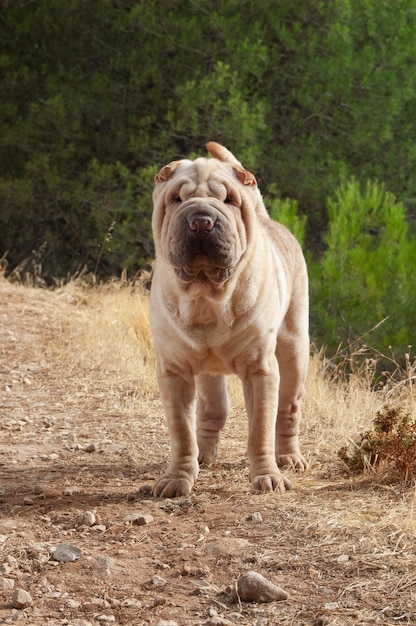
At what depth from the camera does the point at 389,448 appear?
14.5 feet

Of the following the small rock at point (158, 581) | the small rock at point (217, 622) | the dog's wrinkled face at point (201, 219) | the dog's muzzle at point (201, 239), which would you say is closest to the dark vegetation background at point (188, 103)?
the dog's wrinkled face at point (201, 219)

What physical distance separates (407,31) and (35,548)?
10.1 meters

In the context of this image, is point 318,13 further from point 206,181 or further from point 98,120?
point 206,181

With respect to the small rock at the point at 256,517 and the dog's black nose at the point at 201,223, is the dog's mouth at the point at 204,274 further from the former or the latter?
the small rock at the point at 256,517

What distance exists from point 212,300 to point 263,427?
0.64m

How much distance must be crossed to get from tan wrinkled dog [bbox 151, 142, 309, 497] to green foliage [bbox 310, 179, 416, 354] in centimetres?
433

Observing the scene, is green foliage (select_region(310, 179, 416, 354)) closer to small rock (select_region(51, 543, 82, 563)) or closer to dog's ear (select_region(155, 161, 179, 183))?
dog's ear (select_region(155, 161, 179, 183))

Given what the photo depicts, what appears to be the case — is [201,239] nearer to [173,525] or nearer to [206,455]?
[173,525]

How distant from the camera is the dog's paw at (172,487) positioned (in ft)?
13.7

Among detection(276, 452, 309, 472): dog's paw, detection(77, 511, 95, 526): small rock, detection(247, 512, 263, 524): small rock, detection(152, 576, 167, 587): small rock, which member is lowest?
detection(276, 452, 309, 472): dog's paw

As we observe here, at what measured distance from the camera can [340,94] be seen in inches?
482

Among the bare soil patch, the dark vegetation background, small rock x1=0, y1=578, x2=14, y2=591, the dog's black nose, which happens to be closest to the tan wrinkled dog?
the dog's black nose

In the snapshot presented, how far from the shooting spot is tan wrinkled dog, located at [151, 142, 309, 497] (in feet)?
12.5

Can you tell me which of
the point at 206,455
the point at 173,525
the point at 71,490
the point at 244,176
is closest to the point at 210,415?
the point at 206,455
